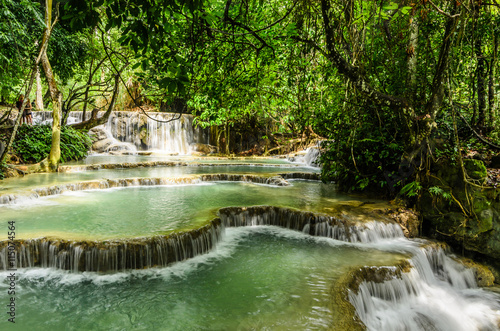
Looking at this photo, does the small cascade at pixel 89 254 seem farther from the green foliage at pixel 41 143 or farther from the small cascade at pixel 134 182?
the green foliage at pixel 41 143

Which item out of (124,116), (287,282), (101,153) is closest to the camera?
(287,282)

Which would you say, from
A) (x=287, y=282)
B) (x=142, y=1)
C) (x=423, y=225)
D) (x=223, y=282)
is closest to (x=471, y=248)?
(x=423, y=225)

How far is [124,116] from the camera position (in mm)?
21203

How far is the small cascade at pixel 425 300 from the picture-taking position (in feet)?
11.6

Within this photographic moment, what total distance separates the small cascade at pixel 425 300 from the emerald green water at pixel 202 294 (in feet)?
1.27

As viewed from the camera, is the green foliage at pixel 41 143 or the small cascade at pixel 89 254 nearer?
the small cascade at pixel 89 254

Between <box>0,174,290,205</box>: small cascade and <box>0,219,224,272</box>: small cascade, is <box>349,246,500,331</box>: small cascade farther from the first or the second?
<box>0,174,290,205</box>: small cascade

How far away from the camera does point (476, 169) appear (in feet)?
16.6

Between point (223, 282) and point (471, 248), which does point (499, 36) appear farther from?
point (223, 282)

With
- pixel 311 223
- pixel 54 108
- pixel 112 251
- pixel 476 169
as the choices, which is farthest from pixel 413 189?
pixel 54 108

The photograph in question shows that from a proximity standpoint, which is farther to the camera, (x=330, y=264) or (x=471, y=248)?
(x=471, y=248)

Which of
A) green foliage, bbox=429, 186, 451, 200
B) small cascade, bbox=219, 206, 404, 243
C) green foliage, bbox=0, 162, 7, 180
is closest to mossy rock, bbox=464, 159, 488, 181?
green foliage, bbox=429, 186, 451, 200

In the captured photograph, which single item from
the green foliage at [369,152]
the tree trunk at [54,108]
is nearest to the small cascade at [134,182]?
the green foliage at [369,152]

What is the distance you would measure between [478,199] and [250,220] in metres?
4.17
